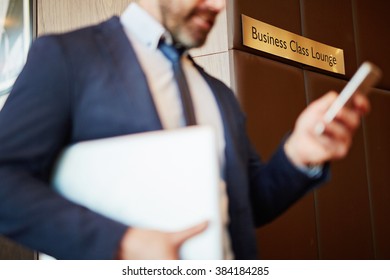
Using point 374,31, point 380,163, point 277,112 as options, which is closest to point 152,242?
point 277,112

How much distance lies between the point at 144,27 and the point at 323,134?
319 millimetres

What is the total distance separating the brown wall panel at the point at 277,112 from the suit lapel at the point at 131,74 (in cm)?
26

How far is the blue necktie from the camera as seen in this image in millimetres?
686

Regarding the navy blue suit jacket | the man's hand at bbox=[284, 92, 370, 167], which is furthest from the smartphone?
the navy blue suit jacket

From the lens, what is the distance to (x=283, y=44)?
93cm

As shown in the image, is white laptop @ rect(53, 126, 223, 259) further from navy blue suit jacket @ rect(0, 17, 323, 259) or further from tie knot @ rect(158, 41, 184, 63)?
tie knot @ rect(158, 41, 184, 63)

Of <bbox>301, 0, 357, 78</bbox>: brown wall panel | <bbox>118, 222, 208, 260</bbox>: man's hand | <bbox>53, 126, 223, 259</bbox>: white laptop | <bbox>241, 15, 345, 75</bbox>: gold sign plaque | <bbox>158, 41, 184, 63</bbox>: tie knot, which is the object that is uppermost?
<bbox>301, 0, 357, 78</bbox>: brown wall panel

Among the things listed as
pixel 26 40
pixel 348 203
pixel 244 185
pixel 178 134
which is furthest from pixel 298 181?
pixel 26 40

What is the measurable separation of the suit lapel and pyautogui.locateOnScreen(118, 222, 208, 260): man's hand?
15 centimetres

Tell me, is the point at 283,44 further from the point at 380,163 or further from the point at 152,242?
the point at 152,242

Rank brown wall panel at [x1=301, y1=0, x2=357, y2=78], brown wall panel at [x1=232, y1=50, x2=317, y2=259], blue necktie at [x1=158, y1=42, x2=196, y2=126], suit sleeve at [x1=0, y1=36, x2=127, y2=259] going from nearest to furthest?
suit sleeve at [x1=0, y1=36, x2=127, y2=259], blue necktie at [x1=158, y1=42, x2=196, y2=126], brown wall panel at [x1=232, y1=50, x2=317, y2=259], brown wall panel at [x1=301, y1=0, x2=357, y2=78]

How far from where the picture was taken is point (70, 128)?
603mm

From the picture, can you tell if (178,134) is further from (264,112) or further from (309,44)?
(309,44)

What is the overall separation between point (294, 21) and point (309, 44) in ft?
0.24
